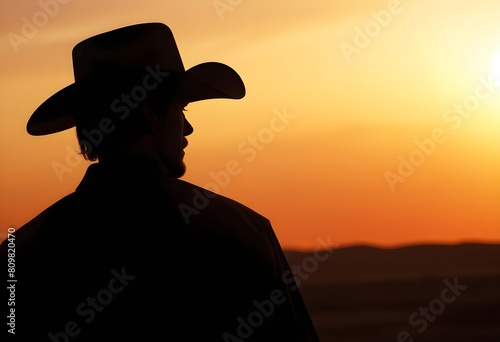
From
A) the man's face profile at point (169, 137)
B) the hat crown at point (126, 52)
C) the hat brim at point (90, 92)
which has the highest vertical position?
the hat crown at point (126, 52)

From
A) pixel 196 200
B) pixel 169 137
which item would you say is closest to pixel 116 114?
pixel 169 137

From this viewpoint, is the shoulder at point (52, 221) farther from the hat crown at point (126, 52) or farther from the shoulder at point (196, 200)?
the hat crown at point (126, 52)

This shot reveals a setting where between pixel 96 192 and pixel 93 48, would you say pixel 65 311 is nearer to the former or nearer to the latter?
pixel 96 192

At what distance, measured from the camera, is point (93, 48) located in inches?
53.7

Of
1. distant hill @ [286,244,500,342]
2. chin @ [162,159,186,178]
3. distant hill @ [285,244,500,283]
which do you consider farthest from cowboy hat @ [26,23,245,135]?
distant hill @ [286,244,500,342]

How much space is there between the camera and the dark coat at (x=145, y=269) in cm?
113

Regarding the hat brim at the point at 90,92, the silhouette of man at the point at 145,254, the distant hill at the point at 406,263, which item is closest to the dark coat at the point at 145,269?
the silhouette of man at the point at 145,254

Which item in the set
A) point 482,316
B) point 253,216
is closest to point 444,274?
point 482,316

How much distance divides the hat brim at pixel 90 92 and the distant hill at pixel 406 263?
171 centimetres

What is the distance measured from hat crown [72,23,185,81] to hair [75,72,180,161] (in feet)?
0.23

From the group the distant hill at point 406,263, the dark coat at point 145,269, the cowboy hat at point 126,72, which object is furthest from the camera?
the distant hill at point 406,263

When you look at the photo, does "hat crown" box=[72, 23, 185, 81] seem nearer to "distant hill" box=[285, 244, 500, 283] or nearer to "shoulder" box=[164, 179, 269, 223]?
"shoulder" box=[164, 179, 269, 223]

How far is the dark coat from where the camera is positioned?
1.13m

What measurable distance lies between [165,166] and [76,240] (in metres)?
0.19
